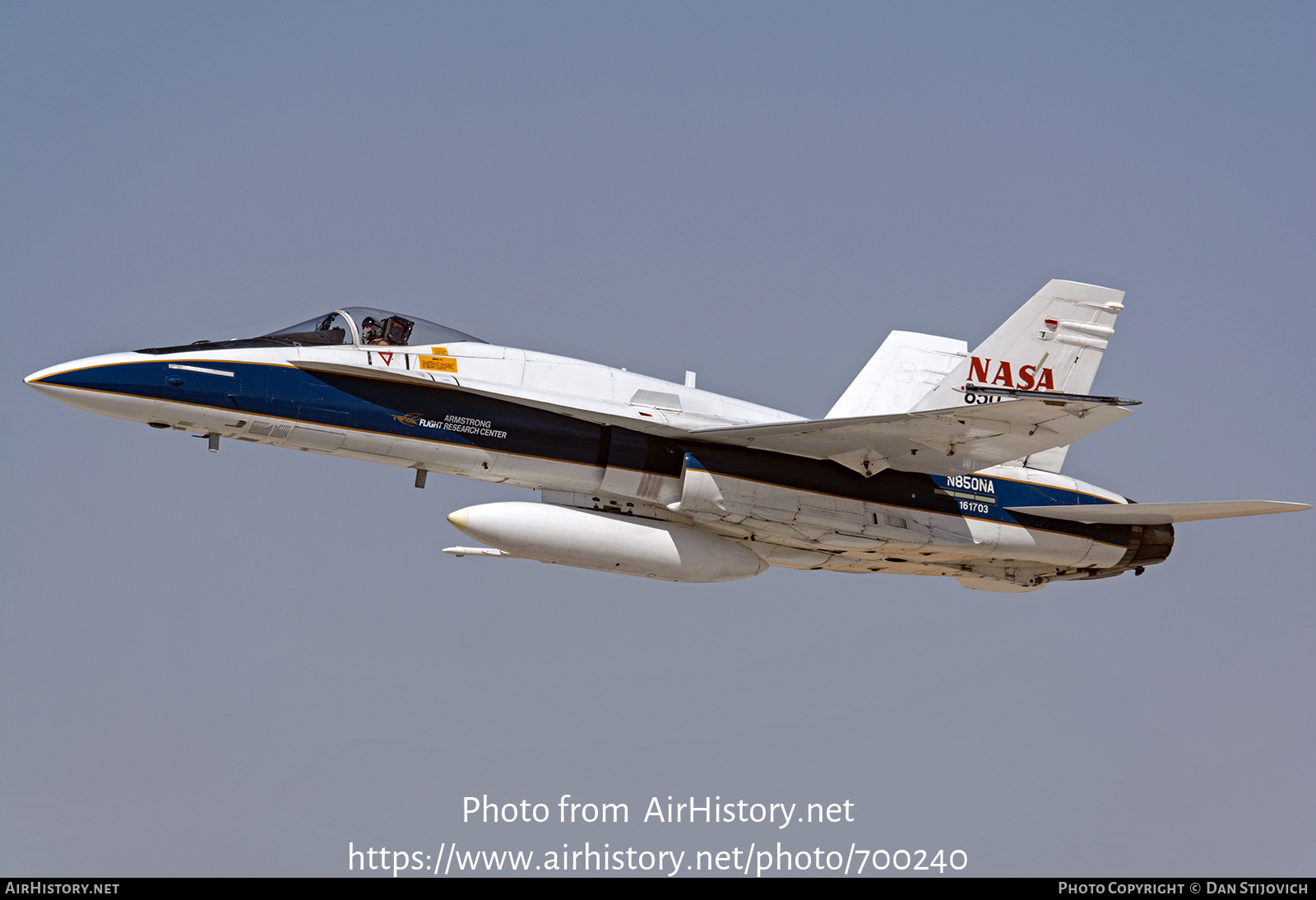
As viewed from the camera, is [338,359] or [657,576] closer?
[338,359]

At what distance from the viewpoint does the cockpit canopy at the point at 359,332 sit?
17.6 metres

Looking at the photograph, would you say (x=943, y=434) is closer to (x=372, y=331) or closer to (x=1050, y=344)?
(x=1050, y=344)

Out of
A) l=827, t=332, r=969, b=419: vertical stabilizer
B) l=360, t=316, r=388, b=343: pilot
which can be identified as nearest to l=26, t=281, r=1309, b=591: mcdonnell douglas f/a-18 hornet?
l=360, t=316, r=388, b=343: pilot

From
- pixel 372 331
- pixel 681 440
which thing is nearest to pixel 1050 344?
pixel 681 440

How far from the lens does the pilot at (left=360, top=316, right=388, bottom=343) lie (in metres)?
17.8

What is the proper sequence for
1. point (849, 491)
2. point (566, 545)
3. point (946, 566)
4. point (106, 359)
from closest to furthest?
1. point (106, 359)
2. point (566, 545)
3. point (849, 491)
4. point (946, 566)

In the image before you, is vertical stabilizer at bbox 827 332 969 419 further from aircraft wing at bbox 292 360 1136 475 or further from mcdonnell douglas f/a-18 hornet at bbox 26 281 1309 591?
aircraft wing at bbox 292 360 1136 475

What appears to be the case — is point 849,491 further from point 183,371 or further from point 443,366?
point 183,371

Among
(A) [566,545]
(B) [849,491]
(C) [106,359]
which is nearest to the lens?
(C) [106,359]

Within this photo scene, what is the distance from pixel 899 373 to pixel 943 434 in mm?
3852

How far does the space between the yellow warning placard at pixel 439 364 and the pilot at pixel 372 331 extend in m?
0.57

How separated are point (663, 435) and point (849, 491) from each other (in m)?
2.83

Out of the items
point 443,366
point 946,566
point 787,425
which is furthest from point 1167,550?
point 443,366

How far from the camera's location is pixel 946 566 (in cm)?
2153
